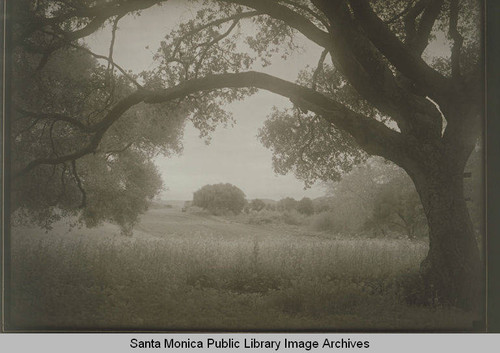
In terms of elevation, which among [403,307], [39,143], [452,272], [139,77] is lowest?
[403,307]

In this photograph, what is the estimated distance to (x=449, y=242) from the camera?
4598 mm

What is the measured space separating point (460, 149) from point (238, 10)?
12.2ft

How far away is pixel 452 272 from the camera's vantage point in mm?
4566

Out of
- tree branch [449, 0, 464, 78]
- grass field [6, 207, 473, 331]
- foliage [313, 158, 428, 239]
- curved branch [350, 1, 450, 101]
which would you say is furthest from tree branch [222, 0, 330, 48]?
grass field [6, 207, 473, 331]

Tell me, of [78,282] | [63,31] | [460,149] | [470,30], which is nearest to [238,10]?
[63,31]

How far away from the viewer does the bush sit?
4.83 m

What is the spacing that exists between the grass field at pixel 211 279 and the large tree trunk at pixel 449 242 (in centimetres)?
18

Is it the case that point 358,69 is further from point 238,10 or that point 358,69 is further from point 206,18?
point 206,18

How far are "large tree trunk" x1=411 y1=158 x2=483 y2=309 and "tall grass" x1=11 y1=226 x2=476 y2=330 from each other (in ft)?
0.63

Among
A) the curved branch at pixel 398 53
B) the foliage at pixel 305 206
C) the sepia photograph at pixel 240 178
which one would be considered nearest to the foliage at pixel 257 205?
the sepia photograph at pixel 240 178

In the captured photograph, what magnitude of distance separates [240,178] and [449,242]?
115 inches

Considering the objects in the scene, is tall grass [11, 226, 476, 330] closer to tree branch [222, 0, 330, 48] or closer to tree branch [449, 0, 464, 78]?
tree branch [449, 0, 464, 78]
